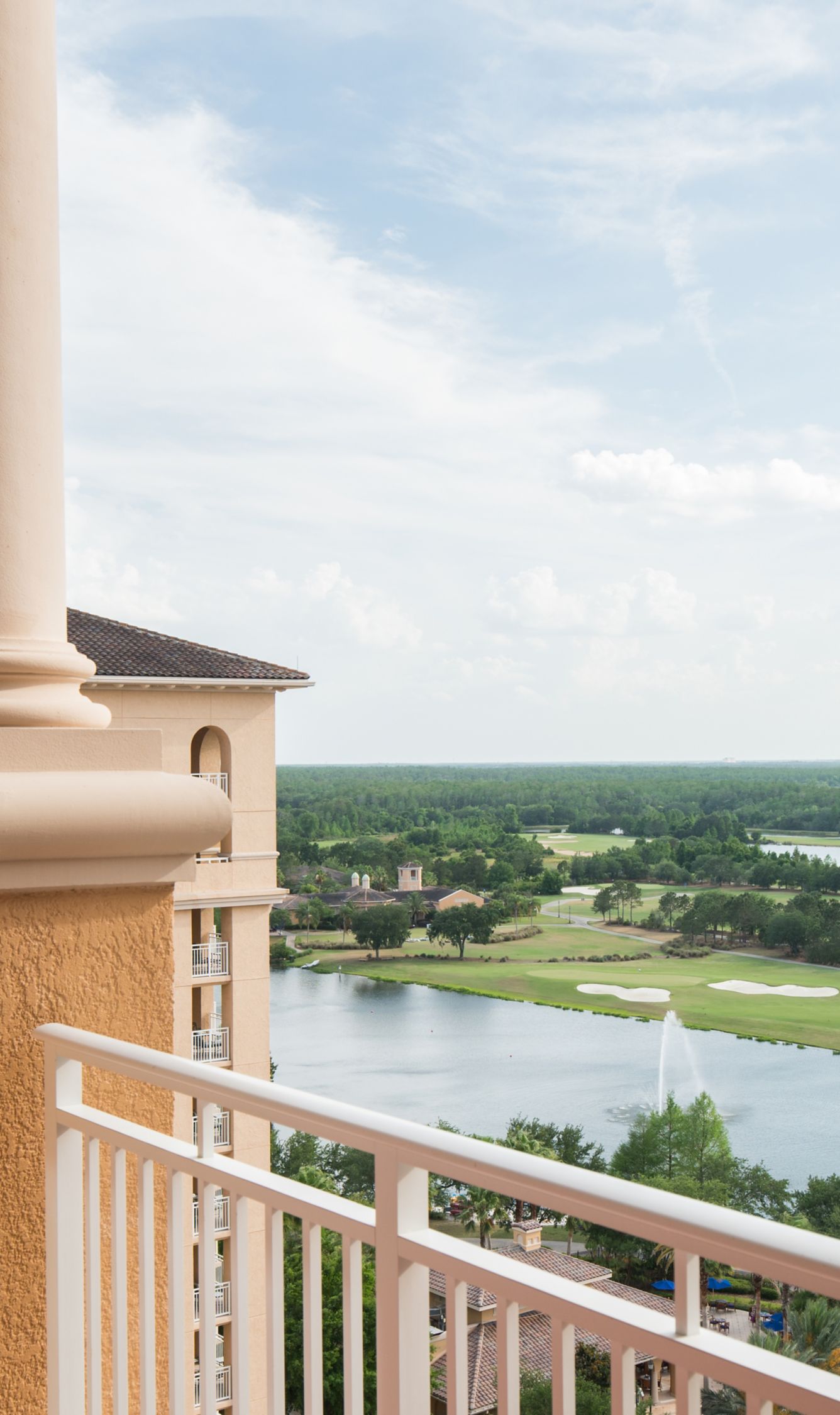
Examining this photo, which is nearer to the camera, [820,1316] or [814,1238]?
[814,1238]

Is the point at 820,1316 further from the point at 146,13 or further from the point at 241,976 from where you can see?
the point at 146,13

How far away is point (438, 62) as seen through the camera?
77.1 m

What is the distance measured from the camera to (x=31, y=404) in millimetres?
2057

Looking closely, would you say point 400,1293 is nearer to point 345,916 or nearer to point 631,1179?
point 631,1179

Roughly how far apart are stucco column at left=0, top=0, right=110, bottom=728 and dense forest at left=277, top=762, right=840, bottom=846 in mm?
60050

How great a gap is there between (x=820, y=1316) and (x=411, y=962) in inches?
1838

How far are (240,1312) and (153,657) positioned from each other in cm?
1526

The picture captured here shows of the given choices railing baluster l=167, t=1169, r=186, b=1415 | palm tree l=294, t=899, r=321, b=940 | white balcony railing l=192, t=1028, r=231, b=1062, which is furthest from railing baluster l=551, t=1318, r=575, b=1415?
palm tree l=294, t=899, r=321, b=940

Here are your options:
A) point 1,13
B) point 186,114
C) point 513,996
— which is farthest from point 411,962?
point 1,13

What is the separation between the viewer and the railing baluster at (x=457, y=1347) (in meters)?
1.07

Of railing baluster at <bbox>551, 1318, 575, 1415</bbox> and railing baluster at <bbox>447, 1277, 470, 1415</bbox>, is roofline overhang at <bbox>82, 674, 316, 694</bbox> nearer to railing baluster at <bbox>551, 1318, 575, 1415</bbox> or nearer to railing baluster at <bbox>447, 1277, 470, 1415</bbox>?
railing baluster at <bbox>447, 1277, 470, 1415</bbox>

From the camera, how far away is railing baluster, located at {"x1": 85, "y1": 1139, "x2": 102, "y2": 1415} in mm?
1645

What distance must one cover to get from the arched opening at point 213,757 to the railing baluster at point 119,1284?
15579 millimetres

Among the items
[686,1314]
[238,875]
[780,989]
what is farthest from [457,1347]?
[780,989]
